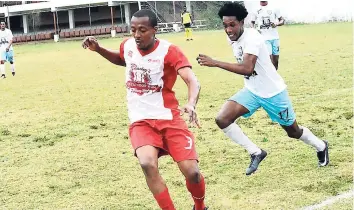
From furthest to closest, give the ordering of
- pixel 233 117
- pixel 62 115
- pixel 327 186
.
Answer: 1. pixel 62 115
2. pixel 233 117
3. pixel 327 186

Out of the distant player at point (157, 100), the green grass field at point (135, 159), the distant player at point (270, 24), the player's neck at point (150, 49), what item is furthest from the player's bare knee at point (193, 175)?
the distant player at point (270, 24)

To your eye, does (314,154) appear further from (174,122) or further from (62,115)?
(62,115)

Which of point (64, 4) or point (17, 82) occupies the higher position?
point (64, 4)

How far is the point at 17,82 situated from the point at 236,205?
14163mm

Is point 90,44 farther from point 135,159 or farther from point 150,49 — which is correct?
→ point 135,159

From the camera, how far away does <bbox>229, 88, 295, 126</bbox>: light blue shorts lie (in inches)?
253

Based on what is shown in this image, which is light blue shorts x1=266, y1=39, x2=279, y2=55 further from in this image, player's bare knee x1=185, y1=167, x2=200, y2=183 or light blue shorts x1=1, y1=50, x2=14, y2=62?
light blue shorts x1=1, y1=50, x2=14, y2=62

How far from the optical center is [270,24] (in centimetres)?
1412

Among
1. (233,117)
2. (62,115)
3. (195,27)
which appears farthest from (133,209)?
(195,27)

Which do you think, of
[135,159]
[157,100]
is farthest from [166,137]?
[135,159]

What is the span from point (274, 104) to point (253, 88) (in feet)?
0.99

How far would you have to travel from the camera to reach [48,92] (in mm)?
15086

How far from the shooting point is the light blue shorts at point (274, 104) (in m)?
6.42

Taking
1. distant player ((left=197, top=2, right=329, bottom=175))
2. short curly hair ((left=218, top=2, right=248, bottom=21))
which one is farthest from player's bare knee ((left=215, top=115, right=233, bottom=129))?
short curly hair ((left=218, top=2, right=248, bottom=21))
